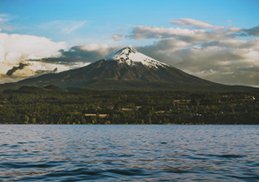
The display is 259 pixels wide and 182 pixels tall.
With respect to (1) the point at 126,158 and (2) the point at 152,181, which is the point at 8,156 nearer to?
(1) the point at 126,158

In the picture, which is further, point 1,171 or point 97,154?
point 97,154

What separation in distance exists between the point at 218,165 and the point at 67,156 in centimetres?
1647

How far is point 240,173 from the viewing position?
37.2m

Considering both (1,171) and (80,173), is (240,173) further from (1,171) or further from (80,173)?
(1,171)

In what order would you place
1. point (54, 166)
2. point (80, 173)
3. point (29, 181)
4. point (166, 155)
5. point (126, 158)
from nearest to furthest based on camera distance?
point (29, 181) < point (80, 173) < point (54, 166) < point (126, 158) < point (166, 155)

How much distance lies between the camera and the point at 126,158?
4812 cm

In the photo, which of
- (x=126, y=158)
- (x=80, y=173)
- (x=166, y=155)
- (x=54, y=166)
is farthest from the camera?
(x=166, y=155)

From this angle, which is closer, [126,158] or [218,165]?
[218,165]

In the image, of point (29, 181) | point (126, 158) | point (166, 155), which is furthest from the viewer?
point (166, 155)

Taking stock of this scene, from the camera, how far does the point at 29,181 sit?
33094mm

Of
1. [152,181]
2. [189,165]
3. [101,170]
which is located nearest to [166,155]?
[189,165]

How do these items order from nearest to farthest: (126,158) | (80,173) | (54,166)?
(80,173)
(54,166)
(126,158)

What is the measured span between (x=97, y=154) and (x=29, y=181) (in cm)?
1987

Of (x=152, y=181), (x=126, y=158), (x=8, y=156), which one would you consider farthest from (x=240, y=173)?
(x=8, y=156)
